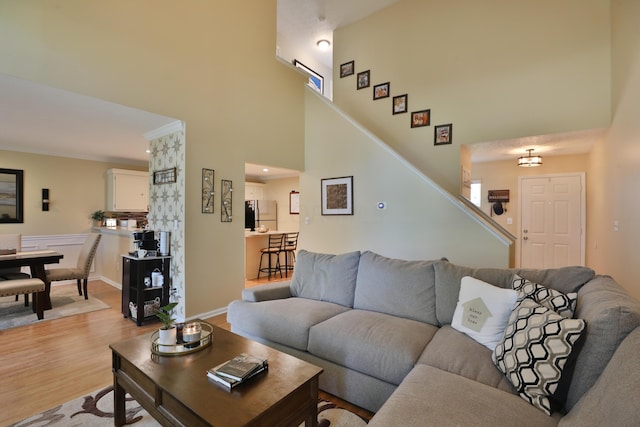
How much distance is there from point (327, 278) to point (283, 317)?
647mm

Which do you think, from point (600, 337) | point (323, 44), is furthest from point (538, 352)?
point (323, 44)

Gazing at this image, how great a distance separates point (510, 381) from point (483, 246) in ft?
7.81

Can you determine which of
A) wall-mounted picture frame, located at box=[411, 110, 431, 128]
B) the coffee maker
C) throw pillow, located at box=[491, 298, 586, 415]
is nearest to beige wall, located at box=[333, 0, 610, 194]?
wall-mounted picture frame, located at box=[411, 110, 431, 128]

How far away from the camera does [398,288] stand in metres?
2.43

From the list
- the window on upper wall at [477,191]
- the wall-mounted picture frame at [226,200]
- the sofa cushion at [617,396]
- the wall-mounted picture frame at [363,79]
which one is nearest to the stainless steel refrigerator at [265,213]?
the wall-mounted picture frame at [226,200]

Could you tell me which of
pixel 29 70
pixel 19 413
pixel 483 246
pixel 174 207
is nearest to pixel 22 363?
pixel 19 413

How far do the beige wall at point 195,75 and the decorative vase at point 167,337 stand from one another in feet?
6.54

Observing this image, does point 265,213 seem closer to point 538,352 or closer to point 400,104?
point 400,104

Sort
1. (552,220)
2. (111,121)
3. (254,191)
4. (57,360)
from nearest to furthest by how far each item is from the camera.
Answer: (57,360), (111,121), (552,220), (254,191)

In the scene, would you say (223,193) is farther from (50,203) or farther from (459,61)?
(459,61)

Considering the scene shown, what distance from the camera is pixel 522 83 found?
418cm

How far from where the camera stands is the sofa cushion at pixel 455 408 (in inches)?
46.9

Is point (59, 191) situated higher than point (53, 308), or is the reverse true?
point (59, 191)

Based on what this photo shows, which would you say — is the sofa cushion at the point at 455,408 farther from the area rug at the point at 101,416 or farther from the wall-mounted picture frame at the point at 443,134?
the wall-mounted picture frame at the point at 443,134
